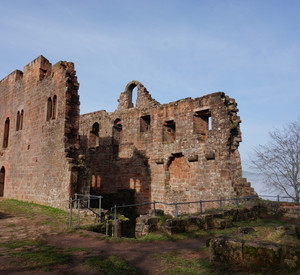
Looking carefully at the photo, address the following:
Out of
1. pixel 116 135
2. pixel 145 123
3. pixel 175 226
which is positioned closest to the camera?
pixel 175 226

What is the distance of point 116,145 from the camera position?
19.0m

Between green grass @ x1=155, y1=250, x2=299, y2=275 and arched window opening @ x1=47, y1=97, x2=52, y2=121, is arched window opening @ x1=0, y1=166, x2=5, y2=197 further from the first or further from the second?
green grass @ x1=155, y1=250, x2=299, y2=275

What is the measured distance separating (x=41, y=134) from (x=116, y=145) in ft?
21.3

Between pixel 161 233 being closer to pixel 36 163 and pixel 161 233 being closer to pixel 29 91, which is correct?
pixel 36 163

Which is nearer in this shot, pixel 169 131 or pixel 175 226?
pixel 175 226

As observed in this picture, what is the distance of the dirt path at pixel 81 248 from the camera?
450cm

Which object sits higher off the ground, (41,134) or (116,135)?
(116,135)

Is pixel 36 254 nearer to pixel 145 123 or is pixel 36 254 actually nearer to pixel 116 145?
pixel 145 123

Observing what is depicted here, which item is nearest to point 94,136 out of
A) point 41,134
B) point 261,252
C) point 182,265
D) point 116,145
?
point 116,145

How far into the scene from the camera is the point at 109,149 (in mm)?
18875

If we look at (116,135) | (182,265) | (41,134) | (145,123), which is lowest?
(182,265)

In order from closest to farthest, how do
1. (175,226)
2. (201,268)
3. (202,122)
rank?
(201,268)
(175,226)
(202,122)

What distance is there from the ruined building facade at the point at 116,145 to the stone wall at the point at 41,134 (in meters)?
0.04

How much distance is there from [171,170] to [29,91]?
9.18 meters
